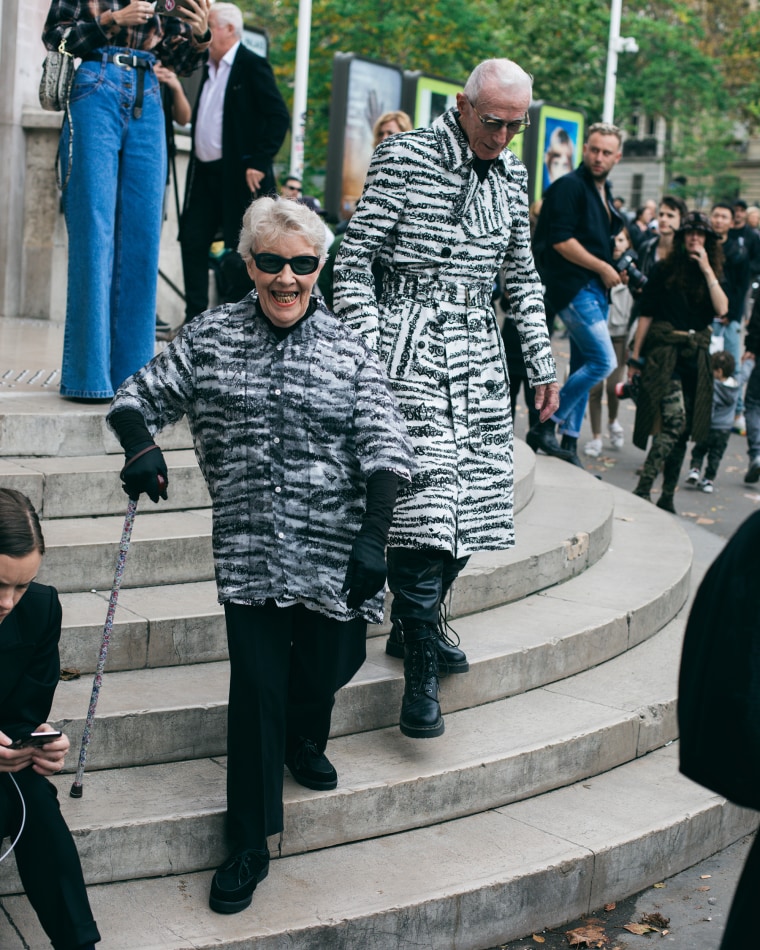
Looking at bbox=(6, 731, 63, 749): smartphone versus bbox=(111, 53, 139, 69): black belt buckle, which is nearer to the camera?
bbox=(6, 731, 63, 749): smartphone

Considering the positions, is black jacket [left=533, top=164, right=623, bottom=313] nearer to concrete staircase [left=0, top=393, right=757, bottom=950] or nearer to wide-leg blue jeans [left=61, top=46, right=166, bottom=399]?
concrete staircase [left=0, top=393, right=757, bottom=950]

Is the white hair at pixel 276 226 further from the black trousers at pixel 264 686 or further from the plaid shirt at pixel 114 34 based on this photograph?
the plaid shirt at pixel 114 34

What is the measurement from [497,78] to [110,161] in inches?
89.7

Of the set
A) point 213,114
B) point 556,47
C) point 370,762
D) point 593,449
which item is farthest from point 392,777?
point 556,47

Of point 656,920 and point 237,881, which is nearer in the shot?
A: point 237,881

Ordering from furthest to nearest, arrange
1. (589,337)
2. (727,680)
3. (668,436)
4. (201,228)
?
(668,436) < (589,337) < (201,228) < (727,680)

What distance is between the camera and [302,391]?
12.2 feet

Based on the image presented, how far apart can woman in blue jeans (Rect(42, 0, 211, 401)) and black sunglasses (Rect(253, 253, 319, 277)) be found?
2.41 meters

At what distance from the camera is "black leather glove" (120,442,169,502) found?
3529mm

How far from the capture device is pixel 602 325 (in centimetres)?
865

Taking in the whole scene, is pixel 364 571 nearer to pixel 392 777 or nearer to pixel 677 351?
pixel 392 777

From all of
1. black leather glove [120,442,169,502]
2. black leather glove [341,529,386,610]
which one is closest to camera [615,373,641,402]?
black leather glove [341,529,386,610]

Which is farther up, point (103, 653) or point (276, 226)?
point (276, 226)

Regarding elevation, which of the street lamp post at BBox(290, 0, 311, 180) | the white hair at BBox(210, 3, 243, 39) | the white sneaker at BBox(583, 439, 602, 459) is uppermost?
the street lamp post at BBox(290, 0, 311, 180)
